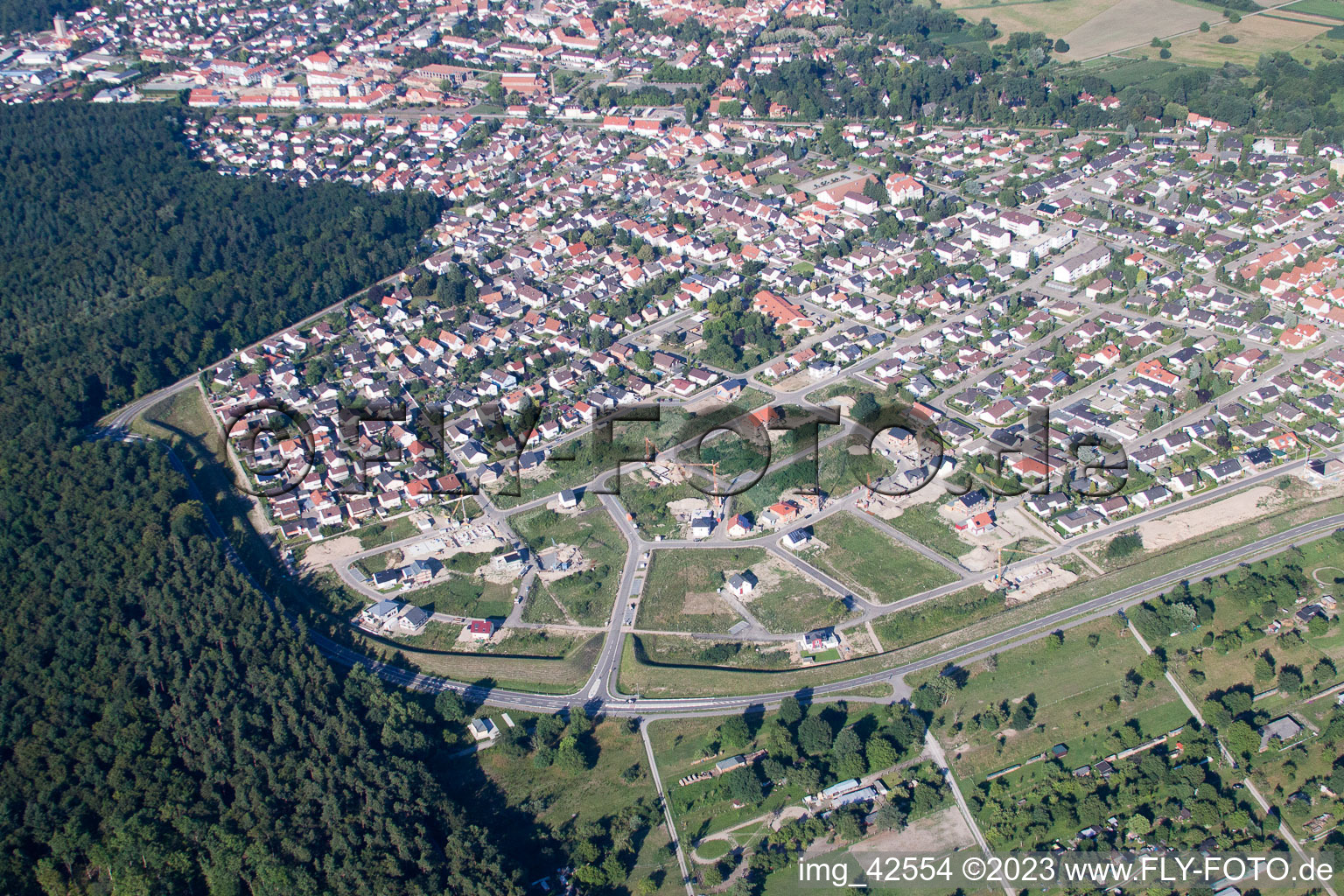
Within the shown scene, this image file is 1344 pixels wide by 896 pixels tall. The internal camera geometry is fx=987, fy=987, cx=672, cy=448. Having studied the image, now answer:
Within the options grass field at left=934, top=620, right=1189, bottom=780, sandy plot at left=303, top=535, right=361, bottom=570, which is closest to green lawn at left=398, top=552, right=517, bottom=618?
sandy plot at left=303, top=535, right=361, bottom=570

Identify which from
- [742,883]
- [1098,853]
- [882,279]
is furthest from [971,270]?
[742,883]

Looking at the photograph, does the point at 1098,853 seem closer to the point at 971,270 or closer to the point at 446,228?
the point at 971,270

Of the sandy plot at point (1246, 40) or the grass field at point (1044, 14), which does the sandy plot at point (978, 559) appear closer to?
the sandy plot at point (1246, 40)

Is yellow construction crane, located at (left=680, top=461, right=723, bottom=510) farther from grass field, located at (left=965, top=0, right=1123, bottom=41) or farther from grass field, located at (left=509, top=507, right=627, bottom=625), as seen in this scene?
grass field, located at (left=965, top=0, right=1123, bottom=41)

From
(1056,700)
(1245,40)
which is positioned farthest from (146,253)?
(1245,40)

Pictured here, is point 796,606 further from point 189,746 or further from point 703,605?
point 189,746

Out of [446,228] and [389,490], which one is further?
[446,228]

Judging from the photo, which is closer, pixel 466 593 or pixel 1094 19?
pixel 466 593
